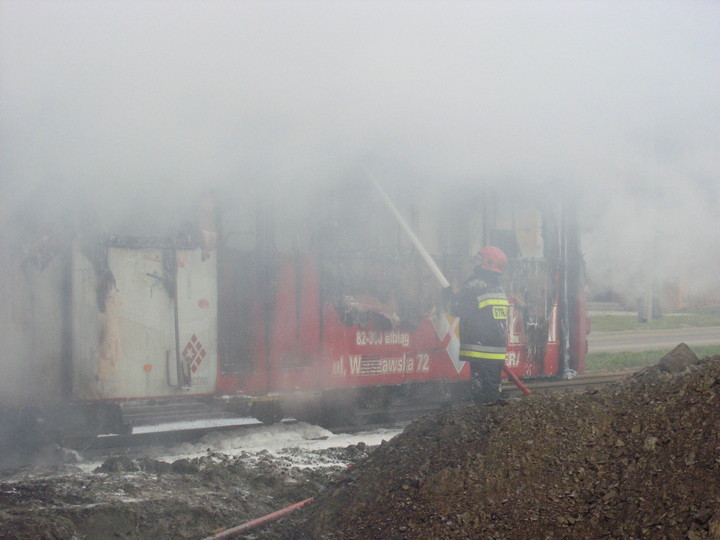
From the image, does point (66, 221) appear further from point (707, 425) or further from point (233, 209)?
point (707, 425)

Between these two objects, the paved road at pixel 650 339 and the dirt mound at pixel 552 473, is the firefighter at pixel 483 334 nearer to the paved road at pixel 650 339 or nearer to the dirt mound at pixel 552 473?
the dirt mound at pixel 552 473

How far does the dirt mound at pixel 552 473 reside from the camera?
278 centimetres

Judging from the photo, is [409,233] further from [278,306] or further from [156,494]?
[156,494]

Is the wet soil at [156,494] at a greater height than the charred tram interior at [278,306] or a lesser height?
lesser

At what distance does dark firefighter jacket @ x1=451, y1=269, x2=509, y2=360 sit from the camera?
20.1ft

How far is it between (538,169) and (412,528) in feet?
19.2

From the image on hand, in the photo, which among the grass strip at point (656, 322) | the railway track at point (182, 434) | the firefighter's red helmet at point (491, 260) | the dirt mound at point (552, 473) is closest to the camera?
the dirt mound at point (552, 473)

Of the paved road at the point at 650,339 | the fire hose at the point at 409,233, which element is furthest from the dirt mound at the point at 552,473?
the paved road at the point at 650,339

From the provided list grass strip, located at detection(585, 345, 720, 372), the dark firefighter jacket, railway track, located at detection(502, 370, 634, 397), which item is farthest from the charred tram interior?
grass strip, located at detection(585, 345, 720, 372)

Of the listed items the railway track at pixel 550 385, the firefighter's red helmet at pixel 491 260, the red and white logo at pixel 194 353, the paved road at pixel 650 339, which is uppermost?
the firefighter's red helmet at pixel 491 260

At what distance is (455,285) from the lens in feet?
24.9

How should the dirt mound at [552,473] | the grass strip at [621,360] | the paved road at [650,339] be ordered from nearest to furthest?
1. the dirt mound at [552,473]
2. the grass strip at [621,360]
3. the paved road at [650,339]

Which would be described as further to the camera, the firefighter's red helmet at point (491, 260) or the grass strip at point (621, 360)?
the grass strip at point (621, 360)

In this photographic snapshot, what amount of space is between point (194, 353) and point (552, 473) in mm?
3740
